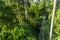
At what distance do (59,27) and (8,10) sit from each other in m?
2.21

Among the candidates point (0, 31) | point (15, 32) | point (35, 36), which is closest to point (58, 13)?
point (35, 36)

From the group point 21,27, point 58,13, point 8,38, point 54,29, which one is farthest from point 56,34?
point 8,38

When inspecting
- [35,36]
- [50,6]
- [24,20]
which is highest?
[50,6]

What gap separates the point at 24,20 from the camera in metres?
8.02

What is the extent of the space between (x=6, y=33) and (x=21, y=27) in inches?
24.2

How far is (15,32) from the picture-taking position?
7.12m

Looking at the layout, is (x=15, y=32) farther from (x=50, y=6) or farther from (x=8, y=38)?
(x=50, y=6)

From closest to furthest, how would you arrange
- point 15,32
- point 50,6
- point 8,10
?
1. point 15,32
2. point 8,10
3. point 50,6

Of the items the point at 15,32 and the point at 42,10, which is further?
the point at 42,10

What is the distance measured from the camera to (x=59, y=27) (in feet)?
23.7

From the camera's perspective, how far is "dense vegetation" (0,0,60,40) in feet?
23.5

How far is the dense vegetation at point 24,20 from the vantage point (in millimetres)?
7172

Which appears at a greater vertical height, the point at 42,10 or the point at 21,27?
the point at 42,10

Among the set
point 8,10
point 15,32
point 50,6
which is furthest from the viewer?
point 50,6
